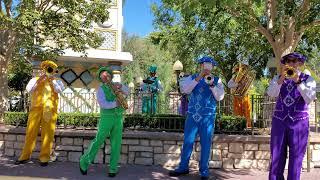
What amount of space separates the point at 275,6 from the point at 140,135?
358 cm

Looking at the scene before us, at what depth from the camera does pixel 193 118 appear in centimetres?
671

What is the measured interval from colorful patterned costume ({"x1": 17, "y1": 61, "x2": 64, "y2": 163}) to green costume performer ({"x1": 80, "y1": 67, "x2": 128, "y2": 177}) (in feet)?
3.33

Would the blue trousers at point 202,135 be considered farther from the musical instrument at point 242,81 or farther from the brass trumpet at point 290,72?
the musical instrument at point 242,81

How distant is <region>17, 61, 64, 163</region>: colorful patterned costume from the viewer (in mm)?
7620

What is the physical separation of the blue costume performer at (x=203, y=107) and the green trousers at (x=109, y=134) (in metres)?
1.04

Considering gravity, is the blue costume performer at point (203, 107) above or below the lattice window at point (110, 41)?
below

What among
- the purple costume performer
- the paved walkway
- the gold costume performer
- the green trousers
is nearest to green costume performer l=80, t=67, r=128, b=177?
the green trousers

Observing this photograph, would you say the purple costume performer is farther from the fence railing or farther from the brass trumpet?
the fence railing

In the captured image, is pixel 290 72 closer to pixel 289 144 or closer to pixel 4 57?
pixel 289 144

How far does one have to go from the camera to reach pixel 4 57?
9.93m

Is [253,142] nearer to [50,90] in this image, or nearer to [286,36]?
[286,36]

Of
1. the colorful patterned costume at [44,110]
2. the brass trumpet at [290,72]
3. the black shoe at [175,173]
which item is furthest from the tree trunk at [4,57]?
the brass trumpet at [290,72]

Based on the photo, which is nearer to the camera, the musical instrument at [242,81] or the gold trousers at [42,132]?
the gold trousers at [42,132]

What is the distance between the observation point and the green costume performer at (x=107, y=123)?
678cm
